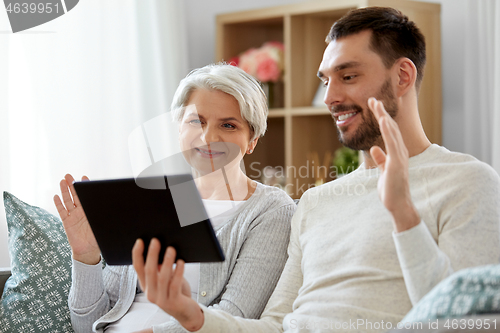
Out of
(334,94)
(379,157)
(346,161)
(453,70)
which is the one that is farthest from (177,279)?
(453,70)

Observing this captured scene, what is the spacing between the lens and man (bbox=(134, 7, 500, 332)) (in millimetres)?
990

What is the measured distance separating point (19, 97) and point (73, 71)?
32cm

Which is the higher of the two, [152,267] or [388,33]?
[388,33]

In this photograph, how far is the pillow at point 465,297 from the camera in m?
0.75

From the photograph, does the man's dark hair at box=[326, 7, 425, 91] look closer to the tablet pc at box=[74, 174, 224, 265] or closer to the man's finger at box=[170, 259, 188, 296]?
the tablet pc at box=[74, 174, 224, 265]

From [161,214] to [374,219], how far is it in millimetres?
471

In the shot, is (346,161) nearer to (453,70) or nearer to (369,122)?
(453,70)

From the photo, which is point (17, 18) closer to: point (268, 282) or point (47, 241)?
point (47, 241)

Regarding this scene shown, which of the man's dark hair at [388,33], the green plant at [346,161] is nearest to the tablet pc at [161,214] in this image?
the man's dark hair at [388,33]

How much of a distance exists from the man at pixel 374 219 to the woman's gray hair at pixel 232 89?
0.82 feet

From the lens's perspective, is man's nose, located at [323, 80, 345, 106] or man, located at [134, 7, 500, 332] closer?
man, located at [134, 7, 500, 332]

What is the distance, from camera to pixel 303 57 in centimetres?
296

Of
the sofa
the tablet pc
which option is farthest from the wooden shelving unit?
the tablet pc

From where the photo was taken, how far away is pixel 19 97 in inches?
86.0
